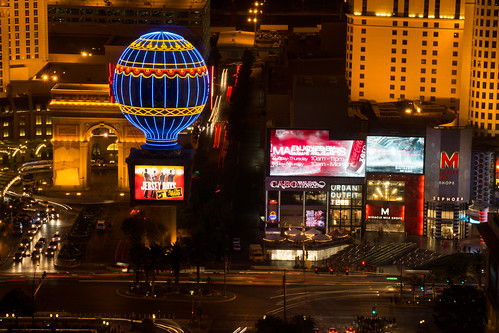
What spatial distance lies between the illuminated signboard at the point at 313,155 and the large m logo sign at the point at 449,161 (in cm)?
904

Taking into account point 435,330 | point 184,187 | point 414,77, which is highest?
point 414,77

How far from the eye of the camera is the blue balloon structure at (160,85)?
155750mm

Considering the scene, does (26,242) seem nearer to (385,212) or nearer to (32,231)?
(32,231)

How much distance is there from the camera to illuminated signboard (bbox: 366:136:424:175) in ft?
537

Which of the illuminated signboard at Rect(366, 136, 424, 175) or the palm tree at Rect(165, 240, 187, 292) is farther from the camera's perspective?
the illuminated signboard at Rect(366, 136, 424, 175)

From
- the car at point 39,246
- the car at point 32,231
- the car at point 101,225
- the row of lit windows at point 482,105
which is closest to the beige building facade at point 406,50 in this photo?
the row of lit windows at point 482,105

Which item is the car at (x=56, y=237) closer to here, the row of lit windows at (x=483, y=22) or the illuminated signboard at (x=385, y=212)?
the illuminated signboard at (x=385, y=212)

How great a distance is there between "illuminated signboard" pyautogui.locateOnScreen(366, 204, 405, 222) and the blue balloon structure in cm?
2306

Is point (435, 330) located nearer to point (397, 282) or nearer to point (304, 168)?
point (397, 282)

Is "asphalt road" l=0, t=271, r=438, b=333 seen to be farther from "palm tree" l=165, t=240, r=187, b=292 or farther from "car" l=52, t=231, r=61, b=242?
"car" l=52, t=231, r=61, b=242

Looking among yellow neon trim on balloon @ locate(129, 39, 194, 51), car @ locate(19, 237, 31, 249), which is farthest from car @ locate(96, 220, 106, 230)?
yellow neon trim on balloon @ locate(129, 39, 194, 51)

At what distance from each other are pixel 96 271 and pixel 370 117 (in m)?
44.4

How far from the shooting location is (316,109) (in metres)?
171

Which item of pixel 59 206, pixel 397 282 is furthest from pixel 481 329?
pixel 59 206
